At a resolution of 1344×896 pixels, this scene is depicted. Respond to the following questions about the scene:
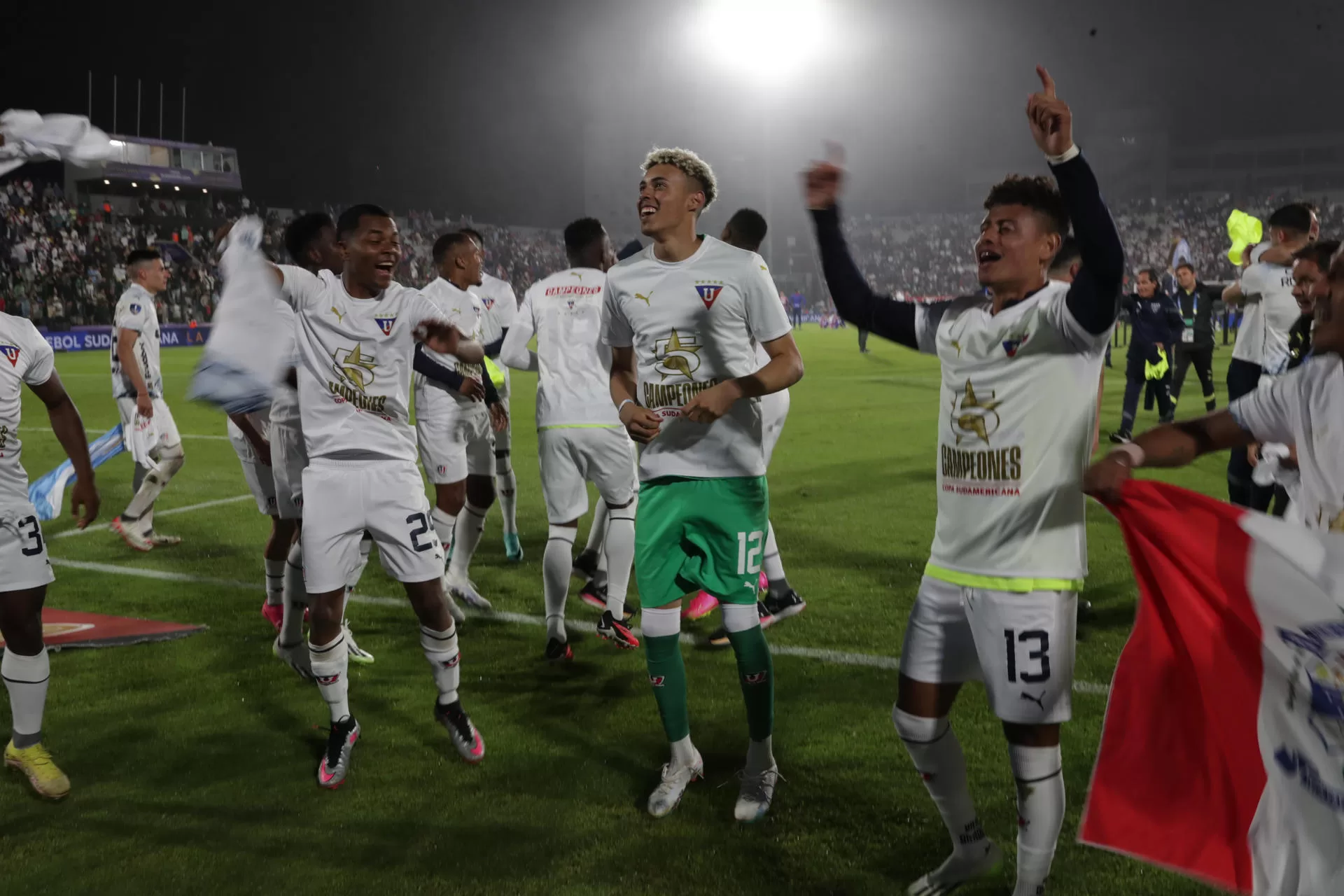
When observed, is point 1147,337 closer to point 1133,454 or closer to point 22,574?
point 1133,454

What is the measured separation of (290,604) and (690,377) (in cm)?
286

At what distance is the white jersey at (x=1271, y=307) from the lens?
785 centimetres

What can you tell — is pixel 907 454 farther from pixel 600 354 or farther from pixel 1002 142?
pixel 1002 142

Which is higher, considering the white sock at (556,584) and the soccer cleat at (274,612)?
the white sock at (556,584)

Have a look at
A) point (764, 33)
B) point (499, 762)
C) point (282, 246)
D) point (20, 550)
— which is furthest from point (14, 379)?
point (764, 33)

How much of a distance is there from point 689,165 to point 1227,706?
2.68 m

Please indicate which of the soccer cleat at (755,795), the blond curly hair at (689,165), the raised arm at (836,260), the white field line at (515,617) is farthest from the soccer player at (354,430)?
the white field line at (515,617)

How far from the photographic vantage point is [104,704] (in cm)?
509

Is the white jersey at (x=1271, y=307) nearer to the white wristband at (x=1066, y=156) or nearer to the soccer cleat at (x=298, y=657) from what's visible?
the white wristband at (x=1066, y=156)

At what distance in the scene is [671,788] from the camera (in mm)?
3916

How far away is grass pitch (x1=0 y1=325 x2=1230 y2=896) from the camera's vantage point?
11.4 feet

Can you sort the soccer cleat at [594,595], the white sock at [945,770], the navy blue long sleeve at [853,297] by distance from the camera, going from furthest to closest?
the soccer cleat at [594,595]
the navy blue long sleeve at [853,297]
the white sock at [945,770]

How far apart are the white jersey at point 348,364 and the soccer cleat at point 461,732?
112cm

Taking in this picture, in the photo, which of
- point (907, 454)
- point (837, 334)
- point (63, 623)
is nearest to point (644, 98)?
point (837, 334)
